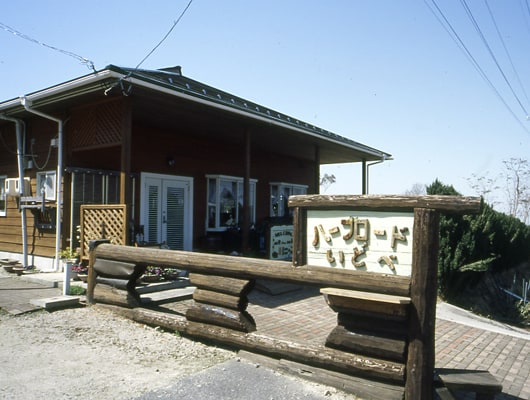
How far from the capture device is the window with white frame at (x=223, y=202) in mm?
12000

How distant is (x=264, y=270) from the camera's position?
4.19 metres

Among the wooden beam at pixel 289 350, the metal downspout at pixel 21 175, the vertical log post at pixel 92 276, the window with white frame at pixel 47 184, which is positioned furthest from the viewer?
the metal downspout at pixel 21 175

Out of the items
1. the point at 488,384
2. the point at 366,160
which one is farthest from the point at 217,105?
the point at 366,160

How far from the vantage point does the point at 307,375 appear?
374cm

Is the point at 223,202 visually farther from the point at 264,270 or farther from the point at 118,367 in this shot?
the point at 118,367

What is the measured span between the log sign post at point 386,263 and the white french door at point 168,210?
6.89 metres

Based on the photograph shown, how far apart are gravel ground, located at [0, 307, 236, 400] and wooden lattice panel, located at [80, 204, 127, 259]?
6.10 ft

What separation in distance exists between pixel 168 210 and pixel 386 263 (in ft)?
26.4

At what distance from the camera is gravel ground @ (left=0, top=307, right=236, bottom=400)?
3.48 meters

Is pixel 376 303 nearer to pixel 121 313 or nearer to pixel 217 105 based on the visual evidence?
pixel 121 313

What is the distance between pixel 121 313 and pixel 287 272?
9.11 ft

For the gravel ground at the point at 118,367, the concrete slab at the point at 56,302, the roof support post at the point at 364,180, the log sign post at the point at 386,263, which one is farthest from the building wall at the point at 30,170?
the roof support post at the point at 364,180

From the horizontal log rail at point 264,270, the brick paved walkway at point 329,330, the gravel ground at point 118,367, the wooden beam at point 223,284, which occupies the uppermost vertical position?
the horizontal log rail at point 264,270

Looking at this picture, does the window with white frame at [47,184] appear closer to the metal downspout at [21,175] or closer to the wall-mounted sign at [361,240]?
the metal downspout at [21,175]
